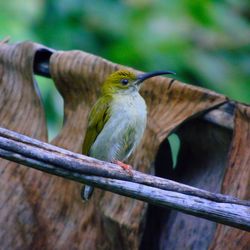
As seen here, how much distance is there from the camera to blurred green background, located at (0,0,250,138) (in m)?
7.40

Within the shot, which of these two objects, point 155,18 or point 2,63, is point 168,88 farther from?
point 155,18

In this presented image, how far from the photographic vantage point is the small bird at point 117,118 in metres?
5.02

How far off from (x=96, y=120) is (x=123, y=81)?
0.40 metres

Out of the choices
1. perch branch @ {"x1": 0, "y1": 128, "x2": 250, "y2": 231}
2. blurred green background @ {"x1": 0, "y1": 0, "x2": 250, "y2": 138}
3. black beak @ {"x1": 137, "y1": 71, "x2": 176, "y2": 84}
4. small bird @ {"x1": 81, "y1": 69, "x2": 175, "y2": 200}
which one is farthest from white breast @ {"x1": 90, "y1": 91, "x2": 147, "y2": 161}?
blurred green background @ {"x1": 0, "y1": 0, "x2": 250, "y2": 138}

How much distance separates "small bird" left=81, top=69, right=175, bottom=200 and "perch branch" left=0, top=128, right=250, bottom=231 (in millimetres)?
1347

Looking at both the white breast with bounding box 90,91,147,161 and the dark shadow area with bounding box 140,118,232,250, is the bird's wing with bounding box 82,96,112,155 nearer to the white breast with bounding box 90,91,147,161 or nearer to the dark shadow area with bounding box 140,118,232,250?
the white breast with bounding box 90,91,147,161

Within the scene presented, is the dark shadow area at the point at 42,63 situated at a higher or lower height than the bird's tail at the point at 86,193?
higher

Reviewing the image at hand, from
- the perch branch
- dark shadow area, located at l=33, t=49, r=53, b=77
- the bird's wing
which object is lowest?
the perch branch

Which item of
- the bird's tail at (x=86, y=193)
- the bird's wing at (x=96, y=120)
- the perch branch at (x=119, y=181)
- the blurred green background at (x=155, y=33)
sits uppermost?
the blurred green background at (x=155, y=33)

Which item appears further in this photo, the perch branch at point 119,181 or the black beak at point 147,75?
the black beak at point 147,75

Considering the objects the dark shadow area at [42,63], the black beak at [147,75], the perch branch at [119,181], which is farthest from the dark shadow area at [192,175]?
the perch branch at [119,181]

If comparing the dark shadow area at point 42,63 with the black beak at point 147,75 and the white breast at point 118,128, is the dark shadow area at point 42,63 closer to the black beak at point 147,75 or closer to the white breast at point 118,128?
the white breast at point 118,128

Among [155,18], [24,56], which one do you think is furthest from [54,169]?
[155,18]

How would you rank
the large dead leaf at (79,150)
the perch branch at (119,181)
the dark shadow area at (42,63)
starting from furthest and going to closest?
the dark shadow area at (42,63)
the large dead leaf at (79,150)
the perch branch at (119,181)
